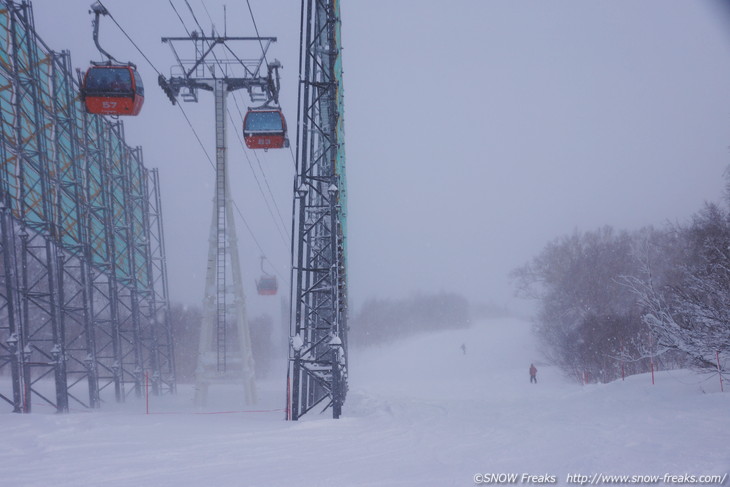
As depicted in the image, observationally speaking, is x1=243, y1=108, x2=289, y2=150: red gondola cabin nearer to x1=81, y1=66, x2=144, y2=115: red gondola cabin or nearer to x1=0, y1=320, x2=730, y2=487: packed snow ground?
x1=81, y1=66, x2=144, y2=115: red gondola cabin

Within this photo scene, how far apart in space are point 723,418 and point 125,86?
1329 cm

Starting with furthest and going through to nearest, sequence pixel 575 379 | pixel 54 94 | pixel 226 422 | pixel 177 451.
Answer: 1. pixel 575 379
2. pixel 54 94
3. pixel 226 422
4. pixel 177 451

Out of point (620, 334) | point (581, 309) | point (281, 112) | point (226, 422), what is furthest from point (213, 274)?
point (581, 309)

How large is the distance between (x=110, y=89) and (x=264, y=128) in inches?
144

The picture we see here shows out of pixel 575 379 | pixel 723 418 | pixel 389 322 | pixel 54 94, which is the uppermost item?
pixel 54 94

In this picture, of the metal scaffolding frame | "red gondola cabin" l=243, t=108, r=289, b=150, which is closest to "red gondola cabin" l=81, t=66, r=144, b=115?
"red gondola cabin" l=243, t=108, r=289, b=150

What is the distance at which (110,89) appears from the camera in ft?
34.8

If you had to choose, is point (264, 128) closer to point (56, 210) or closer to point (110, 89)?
point (110, 89)

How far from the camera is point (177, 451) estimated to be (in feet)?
19.5

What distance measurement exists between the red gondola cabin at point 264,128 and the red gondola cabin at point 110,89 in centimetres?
276

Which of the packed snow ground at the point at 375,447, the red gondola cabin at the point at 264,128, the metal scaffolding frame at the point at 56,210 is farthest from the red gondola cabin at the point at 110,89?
the packed snow ground at the point at 375,447

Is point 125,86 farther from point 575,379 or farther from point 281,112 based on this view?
point 575,379

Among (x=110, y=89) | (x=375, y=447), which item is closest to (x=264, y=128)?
(x=110, y=89)

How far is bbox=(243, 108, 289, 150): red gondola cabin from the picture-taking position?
1236cm
